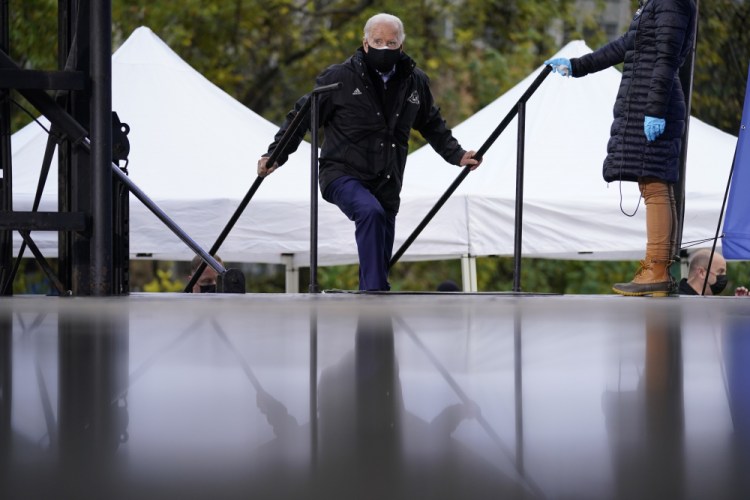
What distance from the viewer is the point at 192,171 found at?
28.3 ft

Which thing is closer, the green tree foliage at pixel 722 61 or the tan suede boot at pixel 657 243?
the tan suede boot at pixel 657 243

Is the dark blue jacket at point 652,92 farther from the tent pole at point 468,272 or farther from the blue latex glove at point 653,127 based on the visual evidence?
the tent pole at point 468,272

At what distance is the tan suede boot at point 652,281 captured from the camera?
4.65 metres

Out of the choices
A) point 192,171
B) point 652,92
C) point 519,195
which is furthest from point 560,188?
point 652,92

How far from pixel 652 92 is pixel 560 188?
396cm

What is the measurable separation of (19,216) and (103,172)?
282 millimetres

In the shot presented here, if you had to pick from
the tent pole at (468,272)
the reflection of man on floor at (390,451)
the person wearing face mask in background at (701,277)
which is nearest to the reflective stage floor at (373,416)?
the reflection of man on floor at (390,451)

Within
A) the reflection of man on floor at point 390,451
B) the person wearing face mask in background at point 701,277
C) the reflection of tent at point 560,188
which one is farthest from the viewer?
the reflection of tent at point 560,188

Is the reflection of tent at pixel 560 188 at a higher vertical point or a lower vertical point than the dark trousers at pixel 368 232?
higher

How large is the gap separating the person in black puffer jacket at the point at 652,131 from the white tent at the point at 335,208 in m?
3.26

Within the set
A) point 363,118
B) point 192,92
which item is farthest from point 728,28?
point 363,118

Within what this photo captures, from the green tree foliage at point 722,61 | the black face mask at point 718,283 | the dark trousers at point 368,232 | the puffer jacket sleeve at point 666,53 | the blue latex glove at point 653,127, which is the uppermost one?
the green tree foliage at point 722,61

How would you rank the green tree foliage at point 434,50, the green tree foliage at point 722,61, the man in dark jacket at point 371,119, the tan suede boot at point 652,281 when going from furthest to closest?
the green tree foliage at point 434,50 < the green tree foliage at point 722,61 < the man in dark jacket at point 371,119 < the tan suede boot at point 652,281

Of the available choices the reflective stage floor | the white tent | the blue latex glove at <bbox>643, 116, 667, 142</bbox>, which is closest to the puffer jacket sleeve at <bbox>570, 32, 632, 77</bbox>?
the blue latex glove at <bbox>643, 116, 667, 142</bbox>
